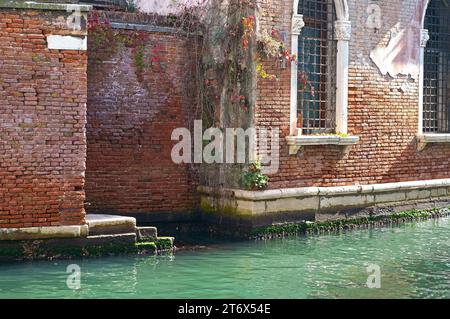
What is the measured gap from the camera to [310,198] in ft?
41.4

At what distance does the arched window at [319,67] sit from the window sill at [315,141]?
0.37 m

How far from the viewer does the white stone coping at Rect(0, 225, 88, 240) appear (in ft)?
31.4

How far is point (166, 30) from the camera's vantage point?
40.3ft

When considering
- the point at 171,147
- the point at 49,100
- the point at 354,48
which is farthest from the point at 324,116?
the point at 49,100

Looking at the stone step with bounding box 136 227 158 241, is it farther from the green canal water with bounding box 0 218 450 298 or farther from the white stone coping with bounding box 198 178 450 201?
the white stone coping with bounding box 198 178 450 201

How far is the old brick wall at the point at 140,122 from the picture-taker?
1188cm

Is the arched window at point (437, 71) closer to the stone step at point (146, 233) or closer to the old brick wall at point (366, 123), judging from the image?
the old brick wall at point (366, 123)

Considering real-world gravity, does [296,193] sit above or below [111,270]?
above

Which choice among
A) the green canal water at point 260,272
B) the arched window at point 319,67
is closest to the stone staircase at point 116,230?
the green canal water at point 260,272

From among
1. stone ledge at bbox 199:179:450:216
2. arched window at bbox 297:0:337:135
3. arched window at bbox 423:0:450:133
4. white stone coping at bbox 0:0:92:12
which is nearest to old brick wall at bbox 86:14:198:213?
stone ledge at bbox 199:179:450:216

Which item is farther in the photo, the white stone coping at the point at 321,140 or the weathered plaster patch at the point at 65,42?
the white stone coping at the point at 321,140
